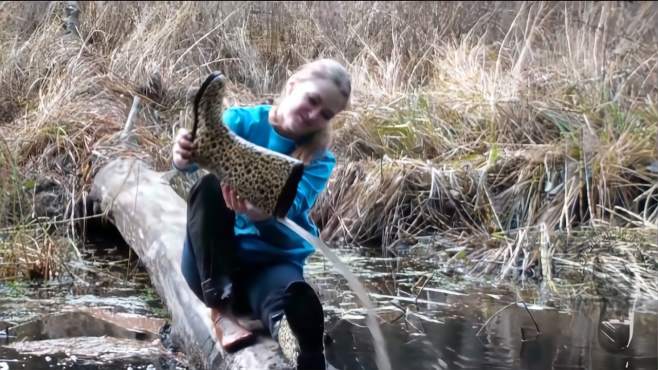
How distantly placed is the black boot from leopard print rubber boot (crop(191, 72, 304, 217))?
9.2 inches

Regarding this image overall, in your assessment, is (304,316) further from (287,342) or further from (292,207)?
(292,207)

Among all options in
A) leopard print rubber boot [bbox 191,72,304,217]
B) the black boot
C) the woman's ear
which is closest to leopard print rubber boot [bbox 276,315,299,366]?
the black boot

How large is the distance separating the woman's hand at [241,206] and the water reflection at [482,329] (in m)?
1.04

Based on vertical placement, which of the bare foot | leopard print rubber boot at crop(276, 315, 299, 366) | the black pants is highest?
the black pants

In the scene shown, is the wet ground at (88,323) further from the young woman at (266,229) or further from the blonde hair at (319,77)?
the blonde hair at (319,77)

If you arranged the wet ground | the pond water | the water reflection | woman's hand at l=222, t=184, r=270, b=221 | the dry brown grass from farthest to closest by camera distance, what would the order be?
the dry brown grass, the water reflection, the pond water, the wet ground, woman's hand at l=222, t=184, r=270, b=221

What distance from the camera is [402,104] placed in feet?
22.9

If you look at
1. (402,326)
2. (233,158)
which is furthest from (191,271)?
(402,326)

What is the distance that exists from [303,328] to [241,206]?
1.31 feet

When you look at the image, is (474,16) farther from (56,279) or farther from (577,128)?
(56,279)

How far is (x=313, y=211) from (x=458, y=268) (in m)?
1.22

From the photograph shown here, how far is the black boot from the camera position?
271 cm

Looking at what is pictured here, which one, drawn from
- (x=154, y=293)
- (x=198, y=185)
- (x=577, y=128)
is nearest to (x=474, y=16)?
(x=577, y=128)

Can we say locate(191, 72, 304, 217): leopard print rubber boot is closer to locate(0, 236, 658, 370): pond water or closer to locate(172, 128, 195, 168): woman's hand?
locate(172, 128, 195, 168): woman's hand
